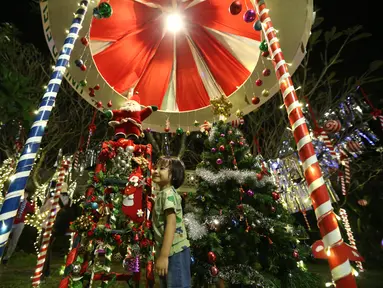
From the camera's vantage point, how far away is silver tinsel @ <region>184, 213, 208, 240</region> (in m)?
3.76

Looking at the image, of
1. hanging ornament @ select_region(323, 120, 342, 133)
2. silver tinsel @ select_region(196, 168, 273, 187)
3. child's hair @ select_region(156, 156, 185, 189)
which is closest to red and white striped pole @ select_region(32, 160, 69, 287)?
silver tinsel @ select_region(196, 168, 273, 187)

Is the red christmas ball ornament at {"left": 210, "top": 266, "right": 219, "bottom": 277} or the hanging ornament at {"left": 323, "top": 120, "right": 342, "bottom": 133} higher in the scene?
the hanging ornament at {"left": 323, "top": 120, "right": 342, "bottom": 133}

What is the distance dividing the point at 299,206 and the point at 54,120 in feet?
28.8

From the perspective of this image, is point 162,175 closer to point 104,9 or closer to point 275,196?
point 104,9

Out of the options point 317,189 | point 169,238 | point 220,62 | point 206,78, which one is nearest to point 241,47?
point 220,62

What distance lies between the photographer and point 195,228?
3.83 metres

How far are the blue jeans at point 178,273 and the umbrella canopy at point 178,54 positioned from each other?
116 inches

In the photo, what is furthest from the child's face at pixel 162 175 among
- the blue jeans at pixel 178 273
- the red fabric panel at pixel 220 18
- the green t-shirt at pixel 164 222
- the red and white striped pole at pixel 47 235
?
the red and white striped pole at pixel 47 235

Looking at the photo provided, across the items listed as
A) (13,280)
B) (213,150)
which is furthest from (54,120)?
(213,150)

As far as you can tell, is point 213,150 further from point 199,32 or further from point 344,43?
point 344,43

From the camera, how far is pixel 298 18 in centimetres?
345

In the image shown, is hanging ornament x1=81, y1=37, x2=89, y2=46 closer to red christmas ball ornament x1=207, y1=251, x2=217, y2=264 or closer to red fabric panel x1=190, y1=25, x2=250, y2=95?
red fabric panel x1=190, y1=25, x2=250, y2=95

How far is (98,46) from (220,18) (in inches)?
78.0

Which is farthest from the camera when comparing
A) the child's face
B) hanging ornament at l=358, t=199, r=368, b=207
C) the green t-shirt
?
hanging ornament at l=358, t=199, r=368, b=207
